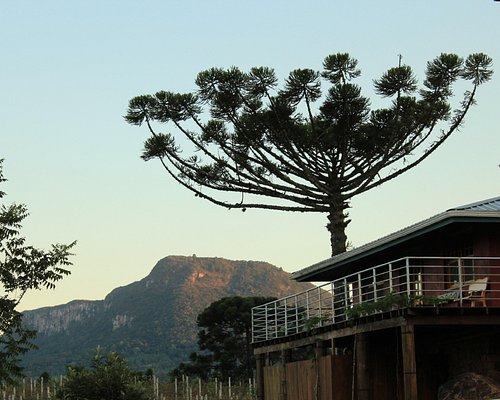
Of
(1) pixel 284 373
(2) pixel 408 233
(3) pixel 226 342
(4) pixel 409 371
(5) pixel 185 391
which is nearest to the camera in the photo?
(4) pixel 409 371

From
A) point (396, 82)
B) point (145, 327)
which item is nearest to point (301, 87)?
point (396, 82)

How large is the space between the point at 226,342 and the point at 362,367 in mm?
46862

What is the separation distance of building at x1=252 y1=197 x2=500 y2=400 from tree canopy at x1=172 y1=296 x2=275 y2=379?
129 feet

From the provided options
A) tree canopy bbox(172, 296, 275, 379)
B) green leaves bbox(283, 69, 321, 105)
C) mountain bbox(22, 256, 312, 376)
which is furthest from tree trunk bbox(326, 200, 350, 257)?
mountain bbox(22, 256, 312, 376)

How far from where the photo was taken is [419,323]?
25250 mm

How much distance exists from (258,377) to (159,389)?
2655 cm

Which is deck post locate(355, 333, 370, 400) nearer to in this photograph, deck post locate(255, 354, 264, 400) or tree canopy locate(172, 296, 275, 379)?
deck post locate(255, 354, 264, 400)

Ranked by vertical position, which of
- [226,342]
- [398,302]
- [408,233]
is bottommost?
[398,302]

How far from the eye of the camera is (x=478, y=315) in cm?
2538

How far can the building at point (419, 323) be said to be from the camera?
25297 mm

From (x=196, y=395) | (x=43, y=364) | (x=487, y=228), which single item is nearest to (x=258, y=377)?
(x=487, y=228)

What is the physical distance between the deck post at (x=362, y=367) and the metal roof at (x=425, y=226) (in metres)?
3.23

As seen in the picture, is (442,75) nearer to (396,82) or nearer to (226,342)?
(396,82)

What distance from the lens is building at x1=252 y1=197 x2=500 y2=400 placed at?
25.3 metres
